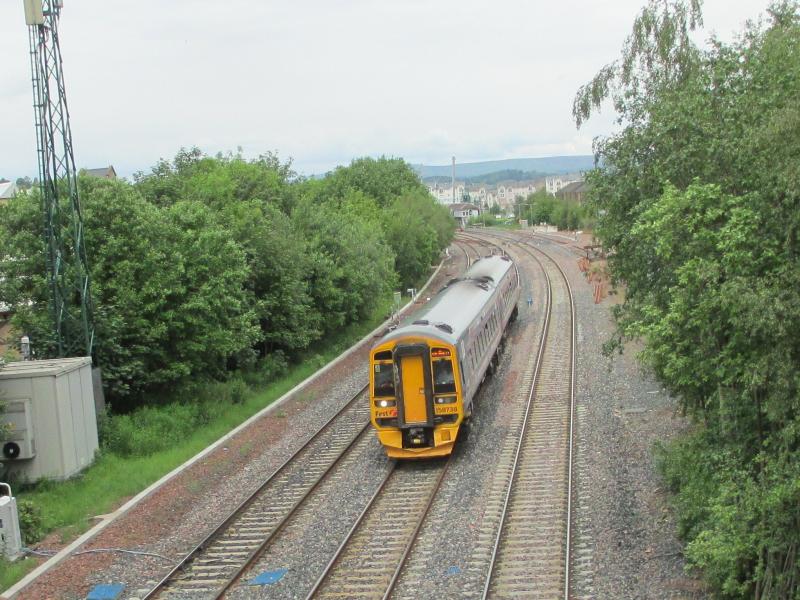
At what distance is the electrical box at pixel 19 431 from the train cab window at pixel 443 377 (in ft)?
26.4

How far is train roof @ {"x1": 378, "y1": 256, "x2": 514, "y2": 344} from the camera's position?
17188mm

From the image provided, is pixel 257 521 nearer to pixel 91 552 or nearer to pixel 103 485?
pixel 91 552

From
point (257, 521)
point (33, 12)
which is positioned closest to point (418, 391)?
point (257, 521)

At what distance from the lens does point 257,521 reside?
14.5 metres

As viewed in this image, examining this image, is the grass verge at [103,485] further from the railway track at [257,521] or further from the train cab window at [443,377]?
the train cab window at [443,377]

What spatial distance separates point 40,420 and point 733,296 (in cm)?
1353

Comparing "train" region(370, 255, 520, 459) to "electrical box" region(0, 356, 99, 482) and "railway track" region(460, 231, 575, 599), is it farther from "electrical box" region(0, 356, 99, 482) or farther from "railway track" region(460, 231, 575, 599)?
"electrical box" region(0, 356, 99, 482)

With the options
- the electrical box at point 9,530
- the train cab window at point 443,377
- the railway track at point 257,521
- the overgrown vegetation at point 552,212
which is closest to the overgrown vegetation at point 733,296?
the train cab window at point 443,377

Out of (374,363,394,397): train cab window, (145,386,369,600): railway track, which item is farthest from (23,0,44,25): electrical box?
(145,386,369,600): railway track

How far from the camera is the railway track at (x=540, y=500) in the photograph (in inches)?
450

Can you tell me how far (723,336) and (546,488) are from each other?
5.90m

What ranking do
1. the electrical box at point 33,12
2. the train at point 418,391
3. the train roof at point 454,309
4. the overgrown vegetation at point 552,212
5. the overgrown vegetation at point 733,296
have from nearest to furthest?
the overgrown vegetation at point 733,296
the train at point 418,391
the train roof at point 454,309
the electrical box at point 33,12
the overgrown vegetation at point 552,212

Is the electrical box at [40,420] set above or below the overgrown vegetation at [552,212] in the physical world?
below

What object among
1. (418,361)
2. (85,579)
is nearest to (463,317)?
(418,361)
